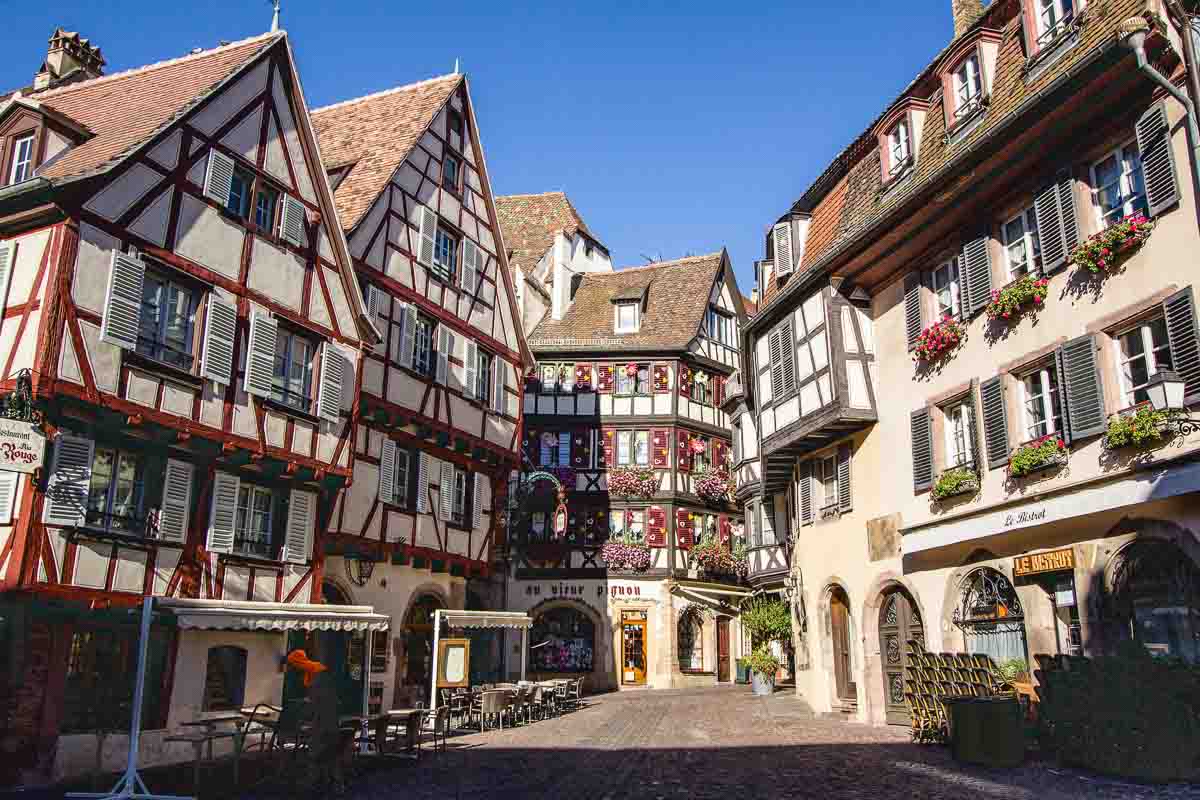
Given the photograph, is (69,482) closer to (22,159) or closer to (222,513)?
(222,513)

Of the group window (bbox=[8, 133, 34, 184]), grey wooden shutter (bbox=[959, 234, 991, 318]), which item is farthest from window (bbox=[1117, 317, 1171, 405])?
window (bbox=[8, 133, 34, 184])

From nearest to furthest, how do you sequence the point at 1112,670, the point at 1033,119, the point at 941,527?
1. the point at 1112,670
2. the point at 1033,119
3. the point at 941,527

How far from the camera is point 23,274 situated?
508 inches

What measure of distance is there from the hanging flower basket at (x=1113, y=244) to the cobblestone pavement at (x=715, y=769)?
6.16 meters

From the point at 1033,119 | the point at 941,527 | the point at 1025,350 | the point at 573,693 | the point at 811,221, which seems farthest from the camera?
the point at 573,693

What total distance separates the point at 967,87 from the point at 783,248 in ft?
22.5

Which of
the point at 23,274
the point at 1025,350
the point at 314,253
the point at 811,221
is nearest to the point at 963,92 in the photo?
the point at 1025,350

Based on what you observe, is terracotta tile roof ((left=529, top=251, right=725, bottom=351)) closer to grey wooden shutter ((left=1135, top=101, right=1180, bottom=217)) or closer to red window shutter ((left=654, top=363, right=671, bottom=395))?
red window shutter ((left=654, top=363, right=671, bottom=395))

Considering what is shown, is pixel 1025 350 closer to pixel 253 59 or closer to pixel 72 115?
pixel 253 59

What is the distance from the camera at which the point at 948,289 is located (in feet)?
54.7

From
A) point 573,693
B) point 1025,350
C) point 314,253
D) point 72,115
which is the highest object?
point 72,115

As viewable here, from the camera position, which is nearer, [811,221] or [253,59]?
[253,59]

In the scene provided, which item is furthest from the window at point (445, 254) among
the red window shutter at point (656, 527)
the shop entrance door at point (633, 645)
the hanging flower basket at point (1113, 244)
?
the shop entrance door at point (633, 645)

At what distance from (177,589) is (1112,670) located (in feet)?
40.2
